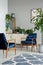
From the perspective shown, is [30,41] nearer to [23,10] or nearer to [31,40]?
[31,40]

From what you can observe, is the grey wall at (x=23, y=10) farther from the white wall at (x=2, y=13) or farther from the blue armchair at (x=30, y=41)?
the blue armchair at (x=30, y=41)

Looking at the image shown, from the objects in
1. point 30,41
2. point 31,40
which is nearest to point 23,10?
point 31,40

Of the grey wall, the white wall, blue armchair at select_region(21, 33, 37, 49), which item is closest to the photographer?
blue armchair at select_region(21, 33, 37, 49)

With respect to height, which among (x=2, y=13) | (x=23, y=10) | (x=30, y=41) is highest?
(x=23, y=10)

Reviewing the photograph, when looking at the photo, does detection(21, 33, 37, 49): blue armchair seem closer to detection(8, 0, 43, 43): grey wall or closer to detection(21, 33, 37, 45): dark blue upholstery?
detection(21, 33, 37, 45): dark blue upholstery

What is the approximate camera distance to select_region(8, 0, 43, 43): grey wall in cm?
1079

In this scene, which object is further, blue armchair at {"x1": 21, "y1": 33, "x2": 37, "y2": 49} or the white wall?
the white wall

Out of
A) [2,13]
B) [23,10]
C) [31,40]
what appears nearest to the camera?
[31,40]

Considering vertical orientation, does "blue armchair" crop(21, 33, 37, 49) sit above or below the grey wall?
below

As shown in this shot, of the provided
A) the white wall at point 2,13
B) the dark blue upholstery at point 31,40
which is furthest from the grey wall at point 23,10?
the dark blue upholstery at point 31,40

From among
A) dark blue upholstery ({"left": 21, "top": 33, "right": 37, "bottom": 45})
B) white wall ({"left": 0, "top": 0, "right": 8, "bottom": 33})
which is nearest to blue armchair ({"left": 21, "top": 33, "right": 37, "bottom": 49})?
dark blue upholstery ({"left": 21, "top": 33, "right": 37, "bottom": 45})

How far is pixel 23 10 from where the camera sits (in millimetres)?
10992

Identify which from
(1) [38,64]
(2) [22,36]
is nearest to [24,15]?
(2) [22,36]

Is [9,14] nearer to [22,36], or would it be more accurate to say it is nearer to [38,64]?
[22,36]
